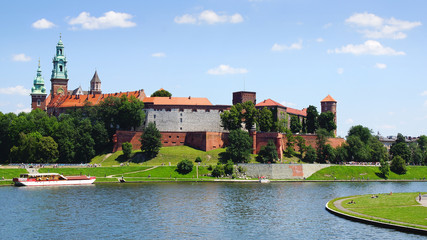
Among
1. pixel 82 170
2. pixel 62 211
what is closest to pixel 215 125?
pixel 82 170

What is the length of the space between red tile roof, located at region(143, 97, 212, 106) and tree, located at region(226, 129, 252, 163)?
21309 millimetres

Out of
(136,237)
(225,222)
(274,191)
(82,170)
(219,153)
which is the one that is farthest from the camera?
(219,153)

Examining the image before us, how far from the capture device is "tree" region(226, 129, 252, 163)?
9331cm

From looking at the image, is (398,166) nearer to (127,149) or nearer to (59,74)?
(127,149)

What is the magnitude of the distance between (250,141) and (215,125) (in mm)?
17517

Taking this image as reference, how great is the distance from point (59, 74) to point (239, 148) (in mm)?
56966

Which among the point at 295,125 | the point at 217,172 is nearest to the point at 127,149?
the point at 217,172

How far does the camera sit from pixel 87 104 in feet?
364

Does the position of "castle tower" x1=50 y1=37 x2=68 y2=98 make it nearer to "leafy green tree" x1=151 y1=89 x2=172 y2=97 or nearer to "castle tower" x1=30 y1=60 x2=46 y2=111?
"castle tower" x1=30 y1=60 x2=46 y2=111

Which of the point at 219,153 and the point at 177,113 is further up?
the point at 177,113

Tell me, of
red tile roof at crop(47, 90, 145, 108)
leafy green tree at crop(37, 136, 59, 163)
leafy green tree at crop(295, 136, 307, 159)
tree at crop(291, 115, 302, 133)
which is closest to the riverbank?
leafy green tree at crop(295, 136, 307, 159)

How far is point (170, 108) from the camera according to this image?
112500mm

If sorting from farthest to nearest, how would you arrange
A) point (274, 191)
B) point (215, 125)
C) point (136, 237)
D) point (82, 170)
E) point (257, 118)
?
point (215, 125)
point (257, 118)
point (82, 170)
point (274, 191)
point (136, 237)

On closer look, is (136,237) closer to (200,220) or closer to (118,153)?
(200,220)
